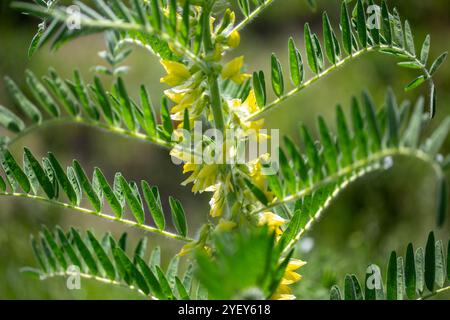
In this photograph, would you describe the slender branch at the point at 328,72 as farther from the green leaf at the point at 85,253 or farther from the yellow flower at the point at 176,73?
the green leaf at the point at 85,253

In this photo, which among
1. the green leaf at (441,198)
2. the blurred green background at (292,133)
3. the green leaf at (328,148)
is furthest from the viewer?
the blurred green background at (292,133)

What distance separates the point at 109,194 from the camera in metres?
0.73

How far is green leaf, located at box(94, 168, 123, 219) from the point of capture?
2.39 feet

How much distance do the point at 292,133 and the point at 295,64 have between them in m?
2.58

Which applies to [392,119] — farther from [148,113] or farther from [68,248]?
[68,248]

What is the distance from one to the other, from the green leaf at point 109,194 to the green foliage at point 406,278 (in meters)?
0.26

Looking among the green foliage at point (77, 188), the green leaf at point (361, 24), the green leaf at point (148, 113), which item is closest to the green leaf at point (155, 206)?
the green foliage at point (77, 188)

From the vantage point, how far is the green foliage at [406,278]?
2.24 ft

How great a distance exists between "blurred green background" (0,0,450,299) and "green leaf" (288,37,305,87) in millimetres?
345

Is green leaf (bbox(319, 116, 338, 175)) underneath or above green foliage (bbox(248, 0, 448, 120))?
underneath

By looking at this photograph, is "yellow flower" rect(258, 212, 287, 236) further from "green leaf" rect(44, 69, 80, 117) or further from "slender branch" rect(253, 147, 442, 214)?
"green leaf" rect(44, 69, 80, 117)

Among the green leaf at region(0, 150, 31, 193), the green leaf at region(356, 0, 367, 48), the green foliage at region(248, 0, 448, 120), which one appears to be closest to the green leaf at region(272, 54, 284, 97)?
the green foliage at region(248, 0, 448, 120)

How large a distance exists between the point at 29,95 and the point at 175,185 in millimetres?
1375
